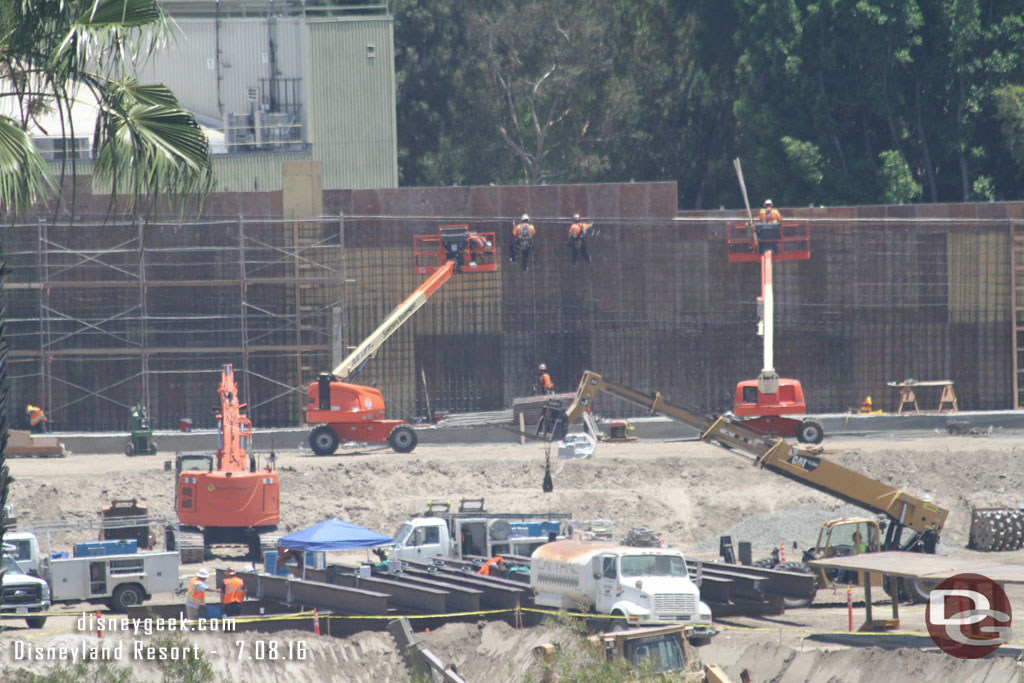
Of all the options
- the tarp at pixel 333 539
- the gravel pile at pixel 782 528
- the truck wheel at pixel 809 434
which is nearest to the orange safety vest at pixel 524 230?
the truck wheel at pixel 809 434

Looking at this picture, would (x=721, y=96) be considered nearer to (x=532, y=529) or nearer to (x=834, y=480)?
(x=834, y=480)

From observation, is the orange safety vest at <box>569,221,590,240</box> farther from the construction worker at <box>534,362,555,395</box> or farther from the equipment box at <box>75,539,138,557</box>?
the equipment box at <box>75,539,138,557</box>

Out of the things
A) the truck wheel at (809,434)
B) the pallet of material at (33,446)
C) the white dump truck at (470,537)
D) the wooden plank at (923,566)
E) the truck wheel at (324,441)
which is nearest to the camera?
the wooden plank at (923,566)

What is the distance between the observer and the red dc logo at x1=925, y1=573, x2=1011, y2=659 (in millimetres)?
19344

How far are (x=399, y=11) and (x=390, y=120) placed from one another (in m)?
18.1

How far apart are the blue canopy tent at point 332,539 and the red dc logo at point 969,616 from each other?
1040 cm

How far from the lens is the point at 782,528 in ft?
109

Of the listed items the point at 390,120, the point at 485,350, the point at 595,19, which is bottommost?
the point at 485,350

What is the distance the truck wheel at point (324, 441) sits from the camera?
128 ft

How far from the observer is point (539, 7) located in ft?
222

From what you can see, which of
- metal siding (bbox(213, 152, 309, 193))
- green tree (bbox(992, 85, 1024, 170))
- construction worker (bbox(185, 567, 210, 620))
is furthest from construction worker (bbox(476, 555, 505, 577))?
green tree (bbox(992, 85, 1024, 170))

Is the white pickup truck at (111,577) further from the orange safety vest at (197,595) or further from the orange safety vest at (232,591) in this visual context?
the orange safety vest at (197,595)

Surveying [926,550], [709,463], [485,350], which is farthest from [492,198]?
[926,550]

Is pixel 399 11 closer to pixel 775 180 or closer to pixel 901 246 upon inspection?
pixel 775 180
